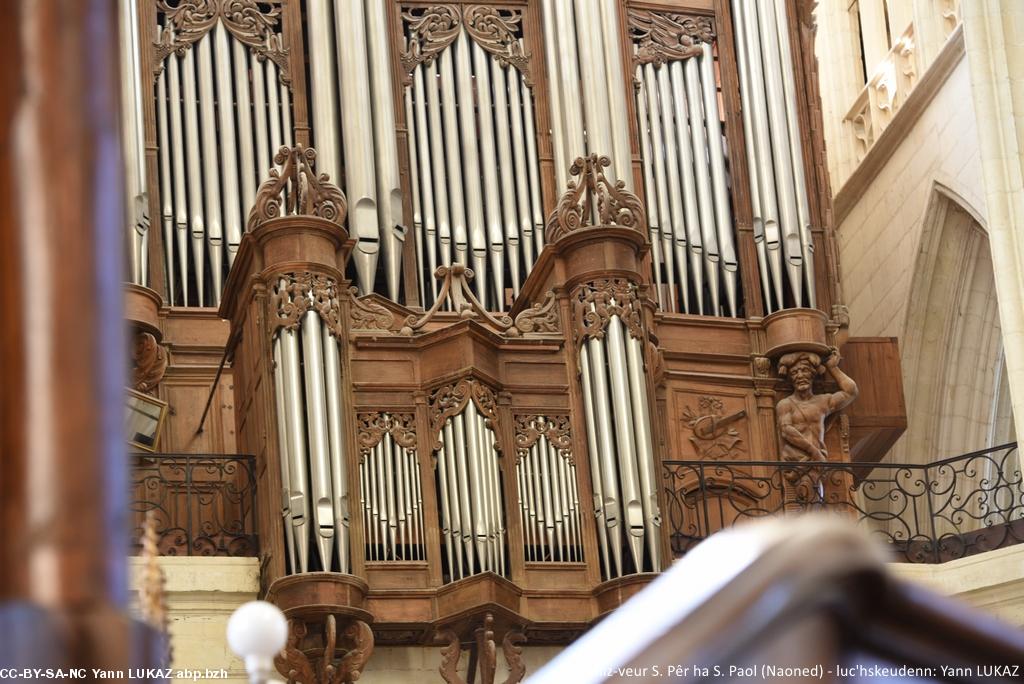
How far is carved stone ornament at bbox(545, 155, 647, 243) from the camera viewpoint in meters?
11.1

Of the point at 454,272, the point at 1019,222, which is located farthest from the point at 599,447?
the point at 1019,222

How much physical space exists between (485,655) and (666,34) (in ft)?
17.8

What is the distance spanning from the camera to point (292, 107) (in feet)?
43.4

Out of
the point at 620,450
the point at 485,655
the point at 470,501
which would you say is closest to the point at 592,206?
the point at 620,450

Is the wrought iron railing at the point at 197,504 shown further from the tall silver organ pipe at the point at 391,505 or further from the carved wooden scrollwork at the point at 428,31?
the carved wooden scrollwork at the point at 428,31

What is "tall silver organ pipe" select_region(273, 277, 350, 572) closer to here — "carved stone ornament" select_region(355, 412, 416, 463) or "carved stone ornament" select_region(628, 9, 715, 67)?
"carved stone ornament" select_region(355, 412, 416, 463)

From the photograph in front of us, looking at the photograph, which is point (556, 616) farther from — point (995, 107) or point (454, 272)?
point (995, 107)

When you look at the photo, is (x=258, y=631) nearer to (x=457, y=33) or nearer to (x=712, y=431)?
(x=712, y=431)

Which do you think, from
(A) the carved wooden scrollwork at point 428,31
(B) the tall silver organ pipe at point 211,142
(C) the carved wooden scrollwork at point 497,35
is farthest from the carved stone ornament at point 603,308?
(A) the carved wooden scrollwork at point 428,31

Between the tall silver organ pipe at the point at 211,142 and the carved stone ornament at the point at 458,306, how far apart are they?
1767 mm

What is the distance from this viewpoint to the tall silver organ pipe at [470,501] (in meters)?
10.3

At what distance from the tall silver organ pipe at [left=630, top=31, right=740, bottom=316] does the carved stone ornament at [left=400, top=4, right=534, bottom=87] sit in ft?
2.73

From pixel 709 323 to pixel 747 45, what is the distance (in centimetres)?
211

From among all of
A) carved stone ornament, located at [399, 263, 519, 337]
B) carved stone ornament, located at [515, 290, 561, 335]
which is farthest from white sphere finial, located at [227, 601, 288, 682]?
carved stone ornament, located at [515, 290, 561, 335]
